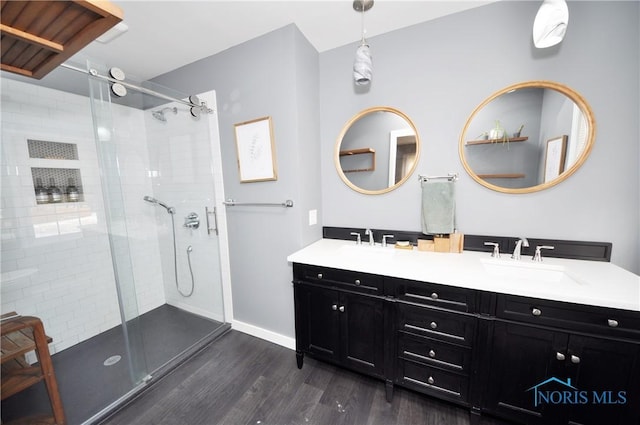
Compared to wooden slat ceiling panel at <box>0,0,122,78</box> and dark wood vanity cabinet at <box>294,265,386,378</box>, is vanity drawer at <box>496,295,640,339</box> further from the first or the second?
wooden slat ceiling panel at <box>0,0,122,78</box>

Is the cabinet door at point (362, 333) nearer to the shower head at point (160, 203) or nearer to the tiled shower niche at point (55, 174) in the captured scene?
the shower head at point (160, 203)

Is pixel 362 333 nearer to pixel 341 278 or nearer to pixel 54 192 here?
pixel 341 278

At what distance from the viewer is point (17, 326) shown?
118 cm

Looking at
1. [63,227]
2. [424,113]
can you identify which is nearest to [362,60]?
[424,113]

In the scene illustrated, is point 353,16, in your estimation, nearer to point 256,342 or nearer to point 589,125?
point 589,125

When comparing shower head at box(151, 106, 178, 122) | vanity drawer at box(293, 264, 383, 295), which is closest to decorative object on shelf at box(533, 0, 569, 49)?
vanity drawer at box(293, 264, 383, 295)

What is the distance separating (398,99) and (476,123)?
0.56 metres

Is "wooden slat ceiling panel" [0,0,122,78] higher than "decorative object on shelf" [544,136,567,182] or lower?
higher

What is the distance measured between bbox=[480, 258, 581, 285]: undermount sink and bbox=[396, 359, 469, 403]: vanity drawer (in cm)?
61

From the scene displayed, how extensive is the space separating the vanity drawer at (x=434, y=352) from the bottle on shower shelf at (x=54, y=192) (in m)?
2.83

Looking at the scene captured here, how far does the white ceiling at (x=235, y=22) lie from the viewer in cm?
140

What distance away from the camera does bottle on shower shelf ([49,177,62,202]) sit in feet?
6.01

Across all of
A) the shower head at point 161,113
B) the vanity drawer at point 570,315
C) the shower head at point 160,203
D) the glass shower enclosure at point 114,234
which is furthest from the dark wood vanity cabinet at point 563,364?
the shower head at point 161,113

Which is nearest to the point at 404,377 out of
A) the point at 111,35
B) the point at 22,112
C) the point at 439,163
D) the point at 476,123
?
the point at 439,163
